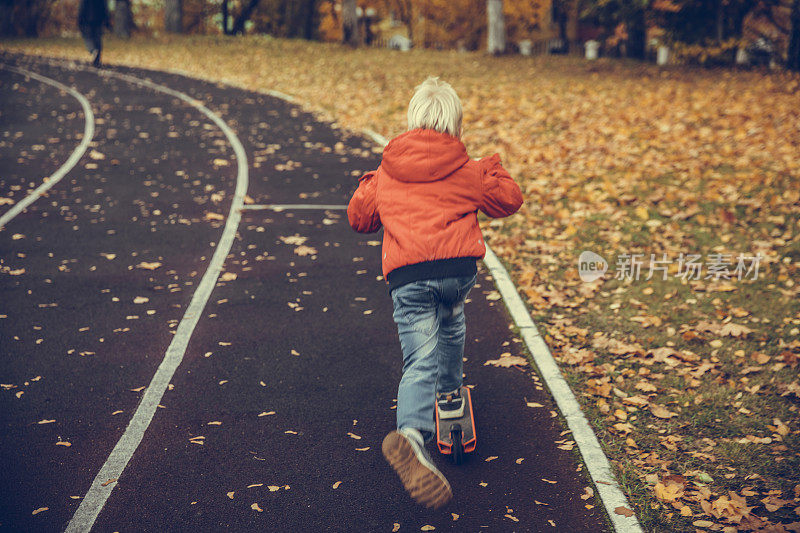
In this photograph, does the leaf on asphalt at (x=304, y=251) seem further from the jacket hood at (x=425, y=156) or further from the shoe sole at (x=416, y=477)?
the shoe sole at (x=416, y=477)

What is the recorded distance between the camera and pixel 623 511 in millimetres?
3861

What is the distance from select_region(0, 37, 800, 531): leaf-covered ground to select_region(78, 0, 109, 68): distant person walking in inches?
377

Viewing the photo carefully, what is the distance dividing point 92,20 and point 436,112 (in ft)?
74.9

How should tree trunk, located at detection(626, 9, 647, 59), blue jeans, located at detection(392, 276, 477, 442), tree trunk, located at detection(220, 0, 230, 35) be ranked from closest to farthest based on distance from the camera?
blue jeans, located at detection(392, 276, 477, 442)
tree trunk, located at detection(626, 9, 647, 59)
tree trunk, located at detection(220, 0, 230, 35)

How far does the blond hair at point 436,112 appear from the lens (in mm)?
3600

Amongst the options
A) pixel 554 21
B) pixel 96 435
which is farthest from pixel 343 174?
pixel 554 21

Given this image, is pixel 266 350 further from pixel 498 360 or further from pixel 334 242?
pixel 334 242

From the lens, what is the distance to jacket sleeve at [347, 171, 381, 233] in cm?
375

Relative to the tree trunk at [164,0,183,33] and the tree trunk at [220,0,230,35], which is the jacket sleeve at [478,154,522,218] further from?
the tree trunk at [220,0,230,35]

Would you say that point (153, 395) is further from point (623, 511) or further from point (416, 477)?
point (623, 511)

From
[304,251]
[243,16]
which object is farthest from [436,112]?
[243,16]

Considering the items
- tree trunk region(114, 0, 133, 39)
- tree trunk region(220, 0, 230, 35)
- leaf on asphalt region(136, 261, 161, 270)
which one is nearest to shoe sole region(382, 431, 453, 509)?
leaf on asphalt region(136, 261, 161, 270)

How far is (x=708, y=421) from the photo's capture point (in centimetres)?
478

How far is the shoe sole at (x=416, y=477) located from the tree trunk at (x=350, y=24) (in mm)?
28547
